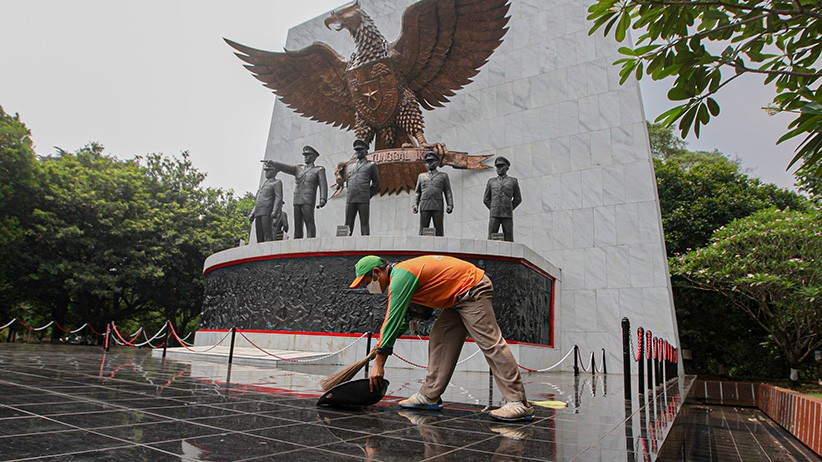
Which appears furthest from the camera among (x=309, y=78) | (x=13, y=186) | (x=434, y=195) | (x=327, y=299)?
(x=13, y=186)

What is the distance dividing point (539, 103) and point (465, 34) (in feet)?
9.52

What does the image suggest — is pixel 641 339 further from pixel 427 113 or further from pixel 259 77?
pixel 259 77

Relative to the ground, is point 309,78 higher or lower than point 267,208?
higher

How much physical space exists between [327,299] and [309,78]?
309 inches

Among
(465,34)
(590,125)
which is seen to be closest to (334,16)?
(465,34)

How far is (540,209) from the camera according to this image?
1416cm

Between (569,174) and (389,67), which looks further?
(569,174)

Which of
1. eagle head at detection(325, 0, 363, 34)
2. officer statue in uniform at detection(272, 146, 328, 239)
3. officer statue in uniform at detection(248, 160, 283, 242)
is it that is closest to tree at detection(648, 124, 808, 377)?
officer statue in uniform at detection(272, 146, 328, 239)

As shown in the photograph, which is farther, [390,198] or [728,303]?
[728,303]

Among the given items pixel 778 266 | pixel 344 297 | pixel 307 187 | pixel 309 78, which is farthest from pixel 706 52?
pixel 309 78

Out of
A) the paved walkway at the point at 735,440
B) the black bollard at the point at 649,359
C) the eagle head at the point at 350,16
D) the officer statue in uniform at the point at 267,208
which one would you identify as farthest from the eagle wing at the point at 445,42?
the paved walkway at the point at 735,440

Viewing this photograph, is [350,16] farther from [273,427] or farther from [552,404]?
[273,427]

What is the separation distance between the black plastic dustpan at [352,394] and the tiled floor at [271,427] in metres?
0.08

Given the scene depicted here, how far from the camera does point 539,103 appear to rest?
14969 mm
